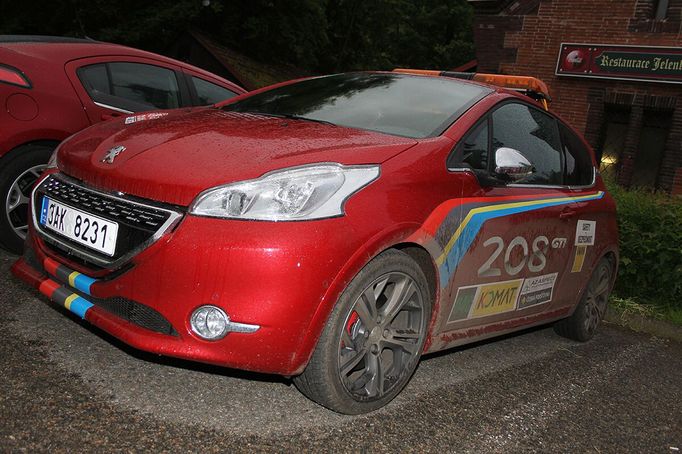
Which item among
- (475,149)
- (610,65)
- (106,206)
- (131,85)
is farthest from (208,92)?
(610,65)

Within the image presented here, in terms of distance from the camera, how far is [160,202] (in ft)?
8.43

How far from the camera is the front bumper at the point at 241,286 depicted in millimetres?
2449

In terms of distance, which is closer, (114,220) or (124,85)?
(114,220)

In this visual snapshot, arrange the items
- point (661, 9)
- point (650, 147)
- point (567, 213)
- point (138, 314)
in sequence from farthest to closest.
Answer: point (650, 147), point (661, 9), point (567, 213), point (138, 314)

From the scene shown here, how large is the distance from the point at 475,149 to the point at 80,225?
1943 mm

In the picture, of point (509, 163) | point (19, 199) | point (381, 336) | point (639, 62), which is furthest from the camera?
point (639, 62)

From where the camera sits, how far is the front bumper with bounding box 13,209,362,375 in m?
2.45

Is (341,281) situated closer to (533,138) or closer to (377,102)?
(377,102)

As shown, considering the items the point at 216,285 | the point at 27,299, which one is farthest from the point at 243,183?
the point at 27,299

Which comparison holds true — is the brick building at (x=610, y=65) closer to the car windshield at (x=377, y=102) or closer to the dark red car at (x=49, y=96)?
the car windshield at (x=377, y=102)

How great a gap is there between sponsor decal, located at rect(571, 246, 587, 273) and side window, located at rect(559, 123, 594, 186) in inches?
17.3

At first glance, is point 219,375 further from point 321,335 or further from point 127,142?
point 127,142

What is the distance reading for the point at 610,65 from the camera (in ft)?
47.7

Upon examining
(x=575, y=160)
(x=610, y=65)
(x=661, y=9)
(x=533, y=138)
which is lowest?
(x=575, y=160)
